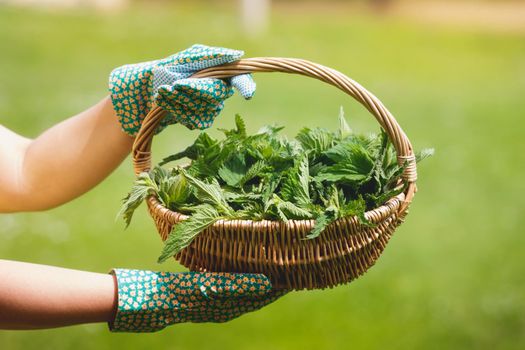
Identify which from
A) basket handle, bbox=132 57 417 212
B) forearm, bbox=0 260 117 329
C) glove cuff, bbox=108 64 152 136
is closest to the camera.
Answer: forearm, bbox=0 260 117 329

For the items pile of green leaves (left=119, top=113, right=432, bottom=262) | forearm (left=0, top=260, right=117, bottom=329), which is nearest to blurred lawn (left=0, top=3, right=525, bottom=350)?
pile of green leaves (left=119, top=113, right=432, bottom=262)

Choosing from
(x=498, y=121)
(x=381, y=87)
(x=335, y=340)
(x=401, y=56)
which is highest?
(x=401, y=56)

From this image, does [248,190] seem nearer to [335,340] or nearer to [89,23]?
[335,340]

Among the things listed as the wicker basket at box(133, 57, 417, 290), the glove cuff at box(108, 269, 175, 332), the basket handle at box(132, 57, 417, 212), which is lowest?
the glove cuff at box(108, 269, 175, 332)

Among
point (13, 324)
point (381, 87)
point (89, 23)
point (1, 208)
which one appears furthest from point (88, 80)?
point (13, 324)

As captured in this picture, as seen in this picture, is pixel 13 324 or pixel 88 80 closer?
pixel 13 324

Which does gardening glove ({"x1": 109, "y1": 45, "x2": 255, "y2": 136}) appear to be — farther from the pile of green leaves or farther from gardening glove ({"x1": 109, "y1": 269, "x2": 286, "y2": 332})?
gardening glove ({"x1": 109, "y1": 269, "x2": 286, "y2": 332})

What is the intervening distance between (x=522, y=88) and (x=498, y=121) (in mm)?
1158

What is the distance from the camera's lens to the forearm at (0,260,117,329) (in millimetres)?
1238

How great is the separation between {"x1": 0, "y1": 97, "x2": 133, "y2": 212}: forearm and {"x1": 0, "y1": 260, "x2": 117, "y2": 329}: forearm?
368 millimetres

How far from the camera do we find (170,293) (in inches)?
51.5

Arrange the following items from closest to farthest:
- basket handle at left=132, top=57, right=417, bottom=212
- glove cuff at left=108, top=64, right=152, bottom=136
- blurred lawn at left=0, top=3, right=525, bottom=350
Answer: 1. basket handle at left=132, top=57, right=417, bottom=212
2. glove cuff at left=108, top=64, right=152, bottom=136
3. blurred lawn at left=0, top=3, right=525, bottom=350

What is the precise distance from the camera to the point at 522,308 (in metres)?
3.49

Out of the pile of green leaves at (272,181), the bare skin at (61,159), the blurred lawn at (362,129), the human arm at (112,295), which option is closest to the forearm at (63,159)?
the bare skin at (61,159)
